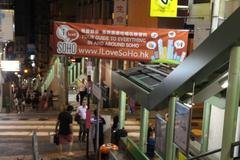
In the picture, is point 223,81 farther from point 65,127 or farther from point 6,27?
point 6,27

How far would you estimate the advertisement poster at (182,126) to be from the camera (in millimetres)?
6111

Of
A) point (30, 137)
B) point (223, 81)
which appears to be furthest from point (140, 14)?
point (223, 81)

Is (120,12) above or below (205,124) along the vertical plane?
above

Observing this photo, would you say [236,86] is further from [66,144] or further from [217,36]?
[66,144]

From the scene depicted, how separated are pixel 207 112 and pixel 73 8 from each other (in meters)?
45.4

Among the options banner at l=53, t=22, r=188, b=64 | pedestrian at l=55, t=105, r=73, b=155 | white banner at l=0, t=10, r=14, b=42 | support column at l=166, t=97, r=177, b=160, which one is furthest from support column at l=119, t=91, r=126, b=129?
white banner at l=0, t=10, r=14, b=42

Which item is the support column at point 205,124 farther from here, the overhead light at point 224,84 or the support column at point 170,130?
the overhead light at point 224,84

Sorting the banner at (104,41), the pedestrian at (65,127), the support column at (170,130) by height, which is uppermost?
the banner at (104,41)

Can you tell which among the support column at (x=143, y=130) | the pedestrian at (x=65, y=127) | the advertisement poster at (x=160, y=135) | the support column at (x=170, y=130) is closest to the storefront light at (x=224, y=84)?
the support column at (x=170, y=130)

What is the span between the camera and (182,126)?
636 centimetres

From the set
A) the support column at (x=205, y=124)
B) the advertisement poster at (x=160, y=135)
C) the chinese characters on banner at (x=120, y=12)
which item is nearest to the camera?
the advertisement poster at (x=160, y=135)

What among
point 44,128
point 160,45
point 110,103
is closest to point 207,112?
point 160,45

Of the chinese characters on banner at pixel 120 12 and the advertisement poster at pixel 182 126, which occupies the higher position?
the chinese characters on banner at pixel 120 12

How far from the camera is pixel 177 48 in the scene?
15.4m
